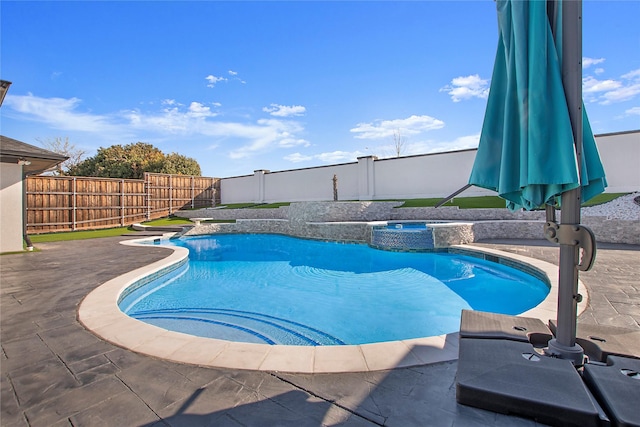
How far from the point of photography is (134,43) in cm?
997

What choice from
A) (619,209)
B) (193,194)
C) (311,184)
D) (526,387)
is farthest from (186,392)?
(193,194)

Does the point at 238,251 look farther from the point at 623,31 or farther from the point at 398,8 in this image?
the point at 623,31

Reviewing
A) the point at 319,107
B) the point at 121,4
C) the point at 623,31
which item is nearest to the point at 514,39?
the point at 623,31

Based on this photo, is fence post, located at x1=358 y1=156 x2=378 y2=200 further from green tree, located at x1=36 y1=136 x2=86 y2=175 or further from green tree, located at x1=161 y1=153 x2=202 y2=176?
green tree, located at x1=36 y1=136 x2=86 y2=175

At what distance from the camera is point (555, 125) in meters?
1.64

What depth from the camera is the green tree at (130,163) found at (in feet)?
80.6

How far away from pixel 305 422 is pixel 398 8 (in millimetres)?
8948

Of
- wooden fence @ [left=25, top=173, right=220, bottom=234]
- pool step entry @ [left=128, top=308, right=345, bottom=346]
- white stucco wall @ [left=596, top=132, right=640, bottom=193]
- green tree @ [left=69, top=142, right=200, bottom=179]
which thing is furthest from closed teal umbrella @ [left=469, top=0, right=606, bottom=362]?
green tree @ [left=69, top=142, right=200, bottom=179]

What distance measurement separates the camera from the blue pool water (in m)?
4.16

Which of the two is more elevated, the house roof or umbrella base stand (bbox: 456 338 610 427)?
the house roof

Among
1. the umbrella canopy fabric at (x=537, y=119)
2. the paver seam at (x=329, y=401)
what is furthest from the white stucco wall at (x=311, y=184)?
the paver seam at (x=329, y=401)

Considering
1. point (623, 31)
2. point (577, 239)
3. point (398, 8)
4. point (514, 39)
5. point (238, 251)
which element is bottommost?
point (238, 251)

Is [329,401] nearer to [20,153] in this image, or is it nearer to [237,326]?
[237,326]

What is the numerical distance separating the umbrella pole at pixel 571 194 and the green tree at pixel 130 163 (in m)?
27.2
